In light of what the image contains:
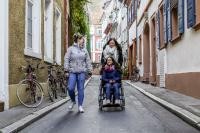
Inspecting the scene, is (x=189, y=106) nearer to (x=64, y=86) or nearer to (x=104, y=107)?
(x=104, y=107)

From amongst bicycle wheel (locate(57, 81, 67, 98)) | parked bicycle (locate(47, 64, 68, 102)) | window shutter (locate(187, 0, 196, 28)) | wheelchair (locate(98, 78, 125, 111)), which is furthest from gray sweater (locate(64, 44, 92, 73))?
bicycle wheel (locate(57, 81, 67, 98))

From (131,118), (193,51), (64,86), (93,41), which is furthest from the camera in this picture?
(93,41)

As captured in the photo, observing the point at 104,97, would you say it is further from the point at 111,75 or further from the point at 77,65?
the point at 77,65

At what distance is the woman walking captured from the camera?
40.1 ft

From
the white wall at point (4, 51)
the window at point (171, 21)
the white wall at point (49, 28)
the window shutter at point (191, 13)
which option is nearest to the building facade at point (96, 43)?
the window at point (171, 21)

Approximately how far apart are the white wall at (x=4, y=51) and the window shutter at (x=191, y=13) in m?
5.31

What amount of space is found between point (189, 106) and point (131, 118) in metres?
1.97

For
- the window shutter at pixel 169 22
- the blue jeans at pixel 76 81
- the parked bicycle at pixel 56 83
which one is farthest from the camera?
the window shutter at pixel 169 22

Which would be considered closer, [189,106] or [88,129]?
[88,129]

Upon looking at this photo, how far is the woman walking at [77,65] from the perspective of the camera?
40.1 feet

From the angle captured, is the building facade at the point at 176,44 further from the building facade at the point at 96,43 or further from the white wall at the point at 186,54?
the building facade at the point at 96,43

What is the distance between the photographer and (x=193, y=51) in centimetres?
1471

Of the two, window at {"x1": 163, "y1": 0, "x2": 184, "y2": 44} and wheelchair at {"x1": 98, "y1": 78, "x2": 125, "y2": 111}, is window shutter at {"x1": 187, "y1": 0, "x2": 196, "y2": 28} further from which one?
→ wheelchair at {"x1": 98, "y1": 78, "x2": 125, "y2": 111}

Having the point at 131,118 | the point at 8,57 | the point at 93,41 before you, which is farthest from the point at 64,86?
the point at 93,41
